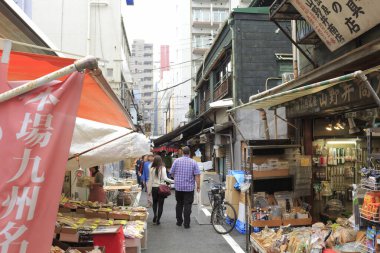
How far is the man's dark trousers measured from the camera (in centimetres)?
1107

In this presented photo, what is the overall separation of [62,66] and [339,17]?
5.28 meters

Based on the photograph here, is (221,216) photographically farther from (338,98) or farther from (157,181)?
(338,98)

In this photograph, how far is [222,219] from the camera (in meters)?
11.3

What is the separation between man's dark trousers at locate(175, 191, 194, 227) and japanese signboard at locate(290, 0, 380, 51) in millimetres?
5973

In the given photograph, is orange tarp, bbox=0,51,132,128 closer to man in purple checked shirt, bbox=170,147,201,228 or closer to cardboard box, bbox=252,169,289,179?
cardboard box, bbox=252,169,289,179

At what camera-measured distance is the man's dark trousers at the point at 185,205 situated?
1107cm

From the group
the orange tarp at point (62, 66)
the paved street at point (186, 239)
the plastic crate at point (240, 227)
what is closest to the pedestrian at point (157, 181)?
the paved street at point (186, 239)

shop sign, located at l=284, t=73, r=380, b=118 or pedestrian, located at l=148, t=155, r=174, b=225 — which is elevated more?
shop sign, located at l=284, t=73, r=380, b=118

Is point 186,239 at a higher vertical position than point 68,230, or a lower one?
lower

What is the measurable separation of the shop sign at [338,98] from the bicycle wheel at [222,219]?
3.69 metres

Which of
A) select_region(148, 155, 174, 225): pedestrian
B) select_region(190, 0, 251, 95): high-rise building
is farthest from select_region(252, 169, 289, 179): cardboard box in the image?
select_region(190, 0, 251, 95): high-rise building

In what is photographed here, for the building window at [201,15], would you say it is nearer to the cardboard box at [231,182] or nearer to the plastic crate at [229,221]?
the cardboard box at [231,182]

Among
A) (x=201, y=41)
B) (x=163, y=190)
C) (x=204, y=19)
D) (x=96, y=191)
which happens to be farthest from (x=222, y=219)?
(x=204, y=19)

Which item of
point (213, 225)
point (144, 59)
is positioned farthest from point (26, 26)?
point (144, 59)
